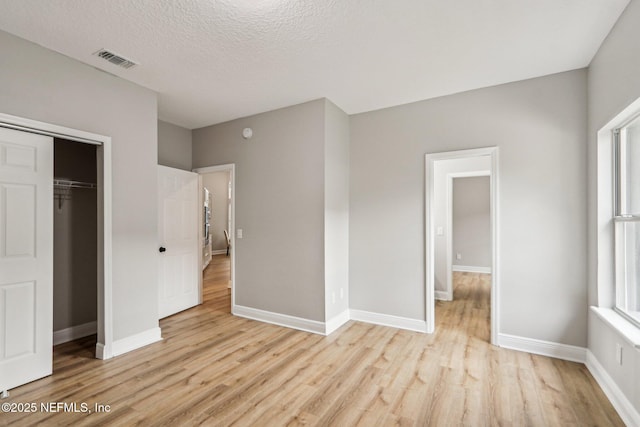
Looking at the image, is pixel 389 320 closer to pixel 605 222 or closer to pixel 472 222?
pixel 605 222

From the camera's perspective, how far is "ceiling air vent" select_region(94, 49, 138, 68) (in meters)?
2.64

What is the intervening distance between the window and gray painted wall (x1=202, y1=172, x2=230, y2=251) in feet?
31.7

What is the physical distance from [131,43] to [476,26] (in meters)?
2.70

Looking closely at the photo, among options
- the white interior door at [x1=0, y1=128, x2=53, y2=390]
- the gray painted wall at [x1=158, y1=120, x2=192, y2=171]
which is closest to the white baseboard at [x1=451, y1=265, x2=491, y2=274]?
the gray painted wall at [x1=158, y1=120, x2=192, y2=171]

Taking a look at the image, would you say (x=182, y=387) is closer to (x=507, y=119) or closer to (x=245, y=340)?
(x=245, y=340)

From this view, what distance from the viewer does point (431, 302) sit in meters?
3.62

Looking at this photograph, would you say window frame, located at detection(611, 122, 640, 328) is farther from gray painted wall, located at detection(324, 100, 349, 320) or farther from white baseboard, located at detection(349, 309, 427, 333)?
gray painted wall, located at detection(324, 100, 349, 320)

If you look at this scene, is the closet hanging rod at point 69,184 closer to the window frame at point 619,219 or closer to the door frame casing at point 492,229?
the door frame casing at point 492,229

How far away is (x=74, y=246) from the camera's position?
11.5 ft

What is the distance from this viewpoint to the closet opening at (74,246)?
3352 millimetres

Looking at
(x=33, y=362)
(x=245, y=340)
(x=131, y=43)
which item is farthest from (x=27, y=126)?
(x=245, y=340)

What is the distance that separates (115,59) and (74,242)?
6.90 ft

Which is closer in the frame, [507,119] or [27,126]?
[27,126]

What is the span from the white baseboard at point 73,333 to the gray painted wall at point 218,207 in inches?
266
